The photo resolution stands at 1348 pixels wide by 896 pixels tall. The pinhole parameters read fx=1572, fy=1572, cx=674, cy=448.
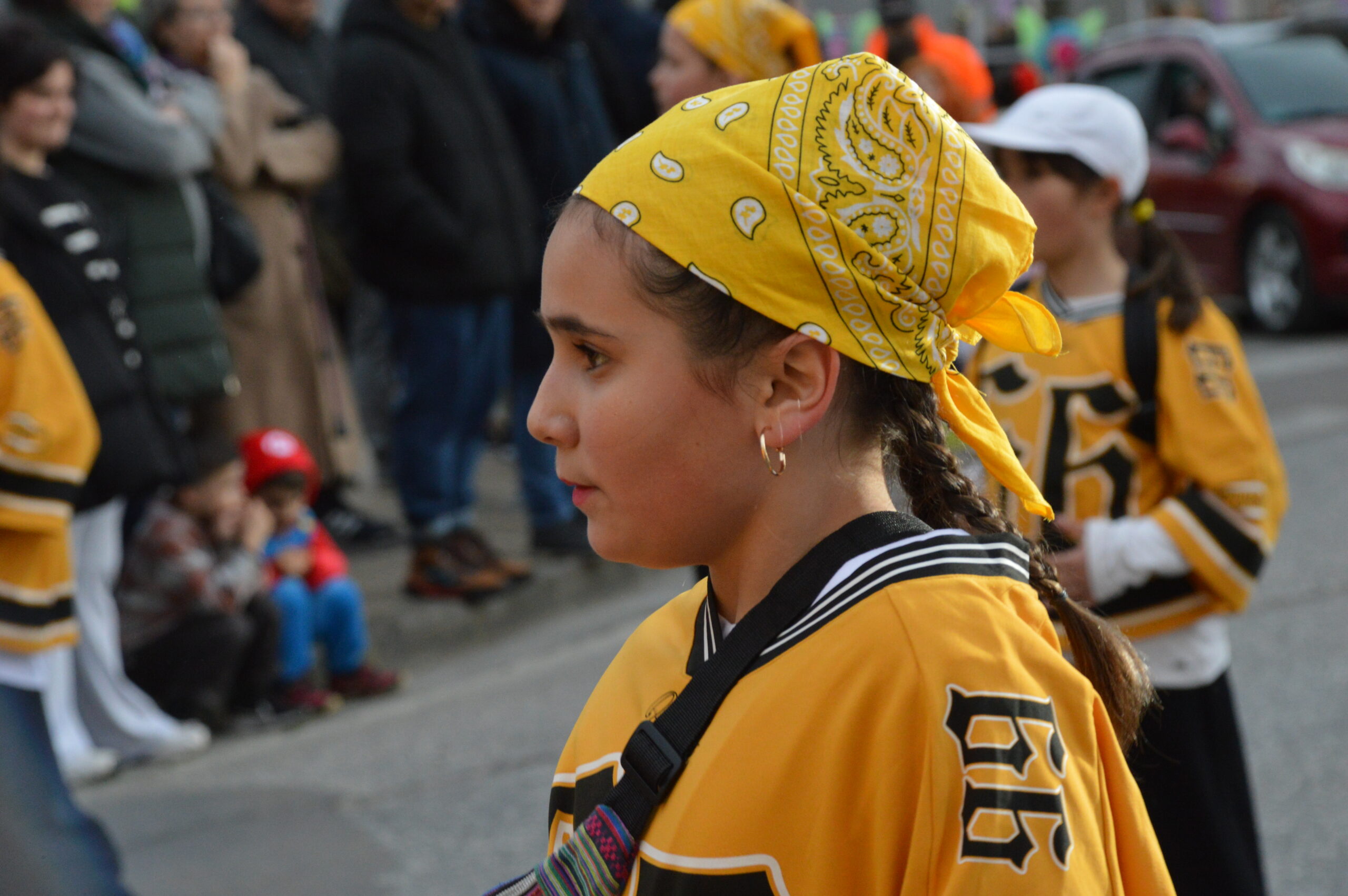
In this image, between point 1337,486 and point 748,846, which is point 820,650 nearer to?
point 748,846

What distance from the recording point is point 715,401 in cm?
148

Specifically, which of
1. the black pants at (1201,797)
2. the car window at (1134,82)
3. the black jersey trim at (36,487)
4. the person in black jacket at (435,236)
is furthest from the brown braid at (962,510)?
the car window at (1134,82)

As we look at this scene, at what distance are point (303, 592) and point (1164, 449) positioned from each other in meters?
3.35

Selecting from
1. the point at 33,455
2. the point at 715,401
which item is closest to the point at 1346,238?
the point at 33,455

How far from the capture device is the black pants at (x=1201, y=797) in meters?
2.61

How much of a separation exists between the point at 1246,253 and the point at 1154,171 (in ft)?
2.91

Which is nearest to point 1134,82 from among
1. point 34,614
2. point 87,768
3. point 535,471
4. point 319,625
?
point 535,471

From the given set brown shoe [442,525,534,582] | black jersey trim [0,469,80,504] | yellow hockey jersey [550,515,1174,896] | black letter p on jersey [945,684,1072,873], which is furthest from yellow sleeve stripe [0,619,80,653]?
black letter p on jersey [945,684,1072,873]

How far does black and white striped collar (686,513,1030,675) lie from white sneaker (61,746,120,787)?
3858 millimetres

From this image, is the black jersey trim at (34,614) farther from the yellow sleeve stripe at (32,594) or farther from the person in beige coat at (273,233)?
the person in beige coat at (273,233)

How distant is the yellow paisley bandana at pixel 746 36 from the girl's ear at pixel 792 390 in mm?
2521

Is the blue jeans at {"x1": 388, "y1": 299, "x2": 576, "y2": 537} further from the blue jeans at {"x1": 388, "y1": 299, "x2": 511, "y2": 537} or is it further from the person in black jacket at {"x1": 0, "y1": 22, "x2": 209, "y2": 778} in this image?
the person in black jacket at {"x1": 0, "y1": 22, "x2": 209, "y2": 778}

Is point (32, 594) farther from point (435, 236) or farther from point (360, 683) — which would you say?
point (435, 236)

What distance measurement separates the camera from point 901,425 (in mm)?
1595
